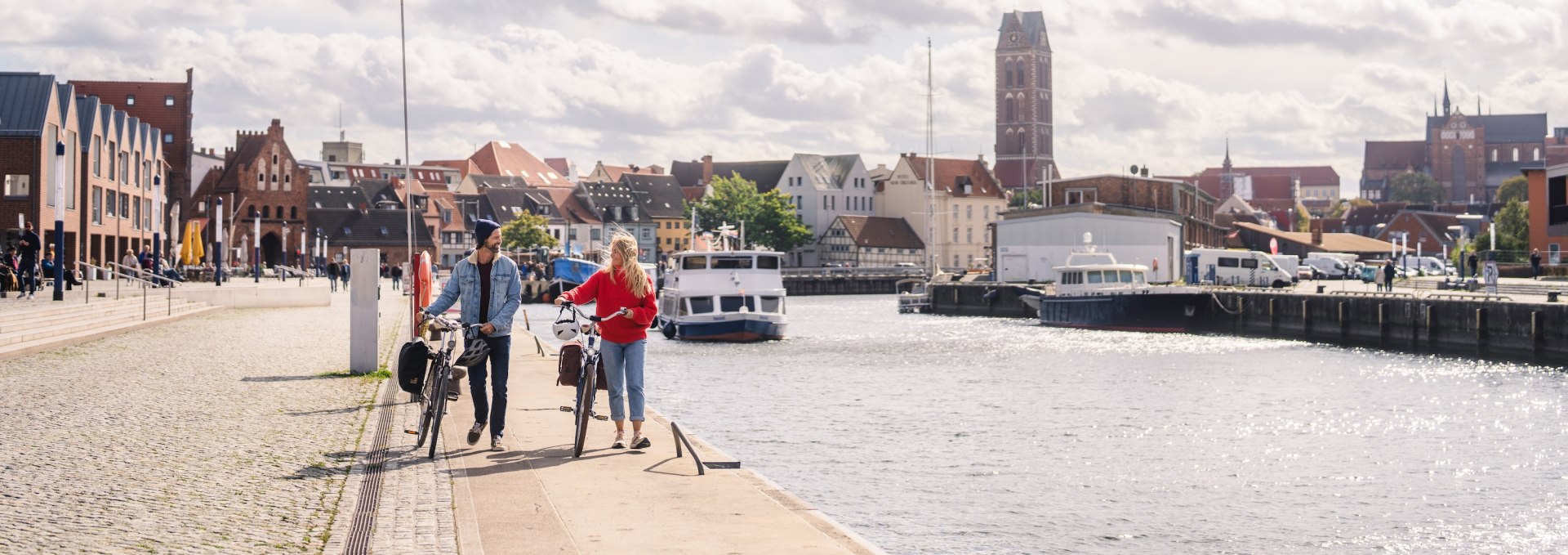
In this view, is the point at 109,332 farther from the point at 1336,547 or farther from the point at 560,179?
the point at 560,179

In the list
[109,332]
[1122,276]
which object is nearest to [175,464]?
[109,332]

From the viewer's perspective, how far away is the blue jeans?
1359cm

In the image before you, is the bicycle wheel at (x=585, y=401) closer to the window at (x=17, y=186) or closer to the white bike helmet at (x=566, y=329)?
the white bike helmet at (x=566, y=329)

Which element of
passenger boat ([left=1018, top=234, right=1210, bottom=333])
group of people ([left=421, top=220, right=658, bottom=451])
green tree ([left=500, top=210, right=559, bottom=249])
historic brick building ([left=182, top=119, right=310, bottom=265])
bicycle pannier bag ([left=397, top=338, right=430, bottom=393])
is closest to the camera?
group of people ([left=421, top=220, right=658, bottom=451])

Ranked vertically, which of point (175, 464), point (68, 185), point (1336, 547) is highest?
point (68, 185)

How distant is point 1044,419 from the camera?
28.1m

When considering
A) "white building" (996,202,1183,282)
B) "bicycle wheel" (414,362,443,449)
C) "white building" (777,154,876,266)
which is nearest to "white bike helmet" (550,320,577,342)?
"bicycle wheel" (414,362,443,449)

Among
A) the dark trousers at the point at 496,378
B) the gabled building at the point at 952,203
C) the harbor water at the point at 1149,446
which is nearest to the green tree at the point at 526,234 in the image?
the gabled building at the point at 952,203

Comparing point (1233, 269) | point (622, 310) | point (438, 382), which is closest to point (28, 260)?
point (438, 382)

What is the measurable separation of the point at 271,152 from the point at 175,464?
111 metres

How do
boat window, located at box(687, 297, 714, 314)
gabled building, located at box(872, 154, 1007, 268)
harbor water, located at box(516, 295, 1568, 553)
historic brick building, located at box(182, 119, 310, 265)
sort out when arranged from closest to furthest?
1. harbor water, located at box(516, 295, 1568, 553)
2. boat window, located at box(687, 297, 714, 314)
3. historic brick building, located at box(182, 119, 310, 265)
4. gabled building, located at box(872, 154, 1007, 268)

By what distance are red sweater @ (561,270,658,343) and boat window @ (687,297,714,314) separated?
127 feet

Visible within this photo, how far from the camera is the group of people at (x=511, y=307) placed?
43.4ft

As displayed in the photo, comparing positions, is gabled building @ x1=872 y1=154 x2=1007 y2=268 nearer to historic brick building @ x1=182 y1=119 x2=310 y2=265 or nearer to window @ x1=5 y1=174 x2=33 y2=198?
historic brick building @ x1=182 y1=119 x2=310 y2=265
